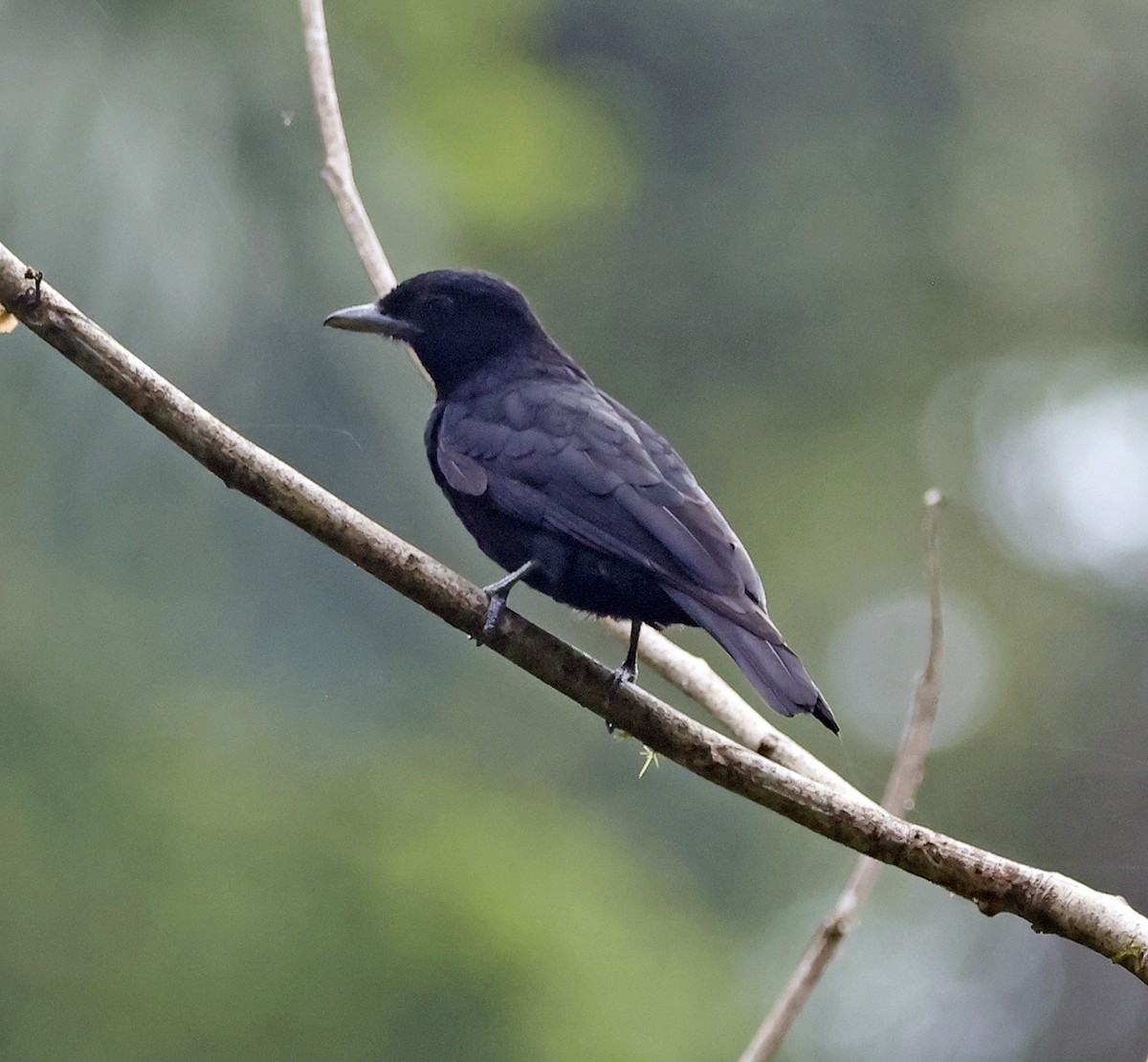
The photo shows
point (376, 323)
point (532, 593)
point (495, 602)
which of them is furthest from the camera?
point (532, 593)

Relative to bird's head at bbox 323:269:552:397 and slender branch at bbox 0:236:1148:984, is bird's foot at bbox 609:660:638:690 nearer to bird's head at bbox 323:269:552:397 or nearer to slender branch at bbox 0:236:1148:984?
slender branch at bbox 0:236:1148:984

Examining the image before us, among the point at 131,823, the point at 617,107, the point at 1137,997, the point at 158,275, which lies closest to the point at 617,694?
the point at 158,275

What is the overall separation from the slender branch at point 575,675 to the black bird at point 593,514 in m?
0.12

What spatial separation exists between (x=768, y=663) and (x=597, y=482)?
23.3 inches

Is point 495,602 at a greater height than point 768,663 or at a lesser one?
lesser

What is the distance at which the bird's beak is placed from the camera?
3.30 metres

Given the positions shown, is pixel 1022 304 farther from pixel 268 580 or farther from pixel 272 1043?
pixel 272 1043

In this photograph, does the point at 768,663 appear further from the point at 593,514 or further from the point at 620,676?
the point at 593,514

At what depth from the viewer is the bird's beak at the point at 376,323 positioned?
3.30m

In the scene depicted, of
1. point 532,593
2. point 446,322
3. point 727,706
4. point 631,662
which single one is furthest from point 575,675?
point 532,593

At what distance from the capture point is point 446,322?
3340 millimetres

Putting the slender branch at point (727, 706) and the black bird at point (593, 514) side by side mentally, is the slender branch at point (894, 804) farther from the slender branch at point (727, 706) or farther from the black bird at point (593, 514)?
the black bird at point (593, 514)

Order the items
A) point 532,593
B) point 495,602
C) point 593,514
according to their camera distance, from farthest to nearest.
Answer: point 532,593
point 593,514
point 495,602

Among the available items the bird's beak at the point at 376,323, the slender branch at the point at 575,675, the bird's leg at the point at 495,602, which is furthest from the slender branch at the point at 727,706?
the bird's beak at the point at 376,323
